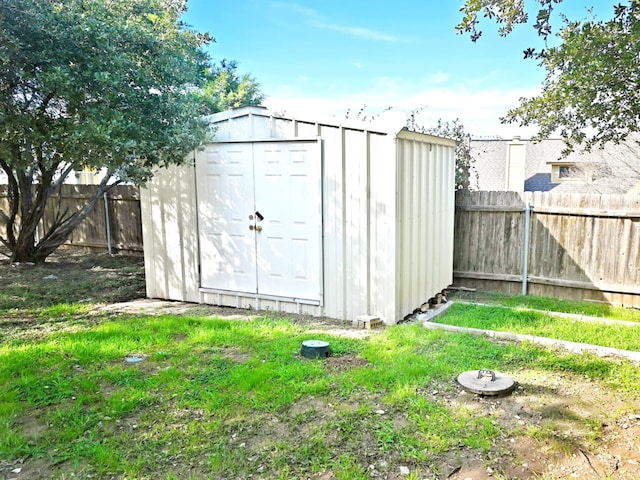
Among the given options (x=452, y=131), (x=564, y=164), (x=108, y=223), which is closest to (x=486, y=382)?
(x=452, y=131)

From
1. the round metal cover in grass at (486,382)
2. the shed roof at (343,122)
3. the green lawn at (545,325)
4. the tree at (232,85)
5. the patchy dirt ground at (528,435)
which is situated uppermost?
the tree at (232,85)

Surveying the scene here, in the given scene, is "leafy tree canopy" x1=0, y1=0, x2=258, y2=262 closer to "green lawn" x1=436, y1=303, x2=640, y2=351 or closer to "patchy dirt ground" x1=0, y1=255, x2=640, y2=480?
"patchy dirt ground" x1=0, y1=255, x2=640, y2=480

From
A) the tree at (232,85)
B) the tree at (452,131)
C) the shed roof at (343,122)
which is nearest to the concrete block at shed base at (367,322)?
the shed roof at (343,122)

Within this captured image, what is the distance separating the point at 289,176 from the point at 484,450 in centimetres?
385

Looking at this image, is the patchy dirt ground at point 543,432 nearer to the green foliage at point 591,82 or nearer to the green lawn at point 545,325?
the green lawn at point 545,325

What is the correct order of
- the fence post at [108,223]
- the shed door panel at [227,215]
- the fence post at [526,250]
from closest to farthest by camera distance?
the shed door panel at [227,215] → the fence post at [526,250] → the fence post at [108,223]

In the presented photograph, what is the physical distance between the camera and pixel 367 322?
5.47m

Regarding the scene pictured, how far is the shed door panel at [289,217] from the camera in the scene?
19.0 ft

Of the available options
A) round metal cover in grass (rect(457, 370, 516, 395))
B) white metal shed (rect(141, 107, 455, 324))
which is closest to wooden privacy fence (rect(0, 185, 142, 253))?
white metal shed (rect(141, 107, 455, 324))

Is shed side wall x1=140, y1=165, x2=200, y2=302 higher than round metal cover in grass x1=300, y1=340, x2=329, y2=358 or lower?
higher

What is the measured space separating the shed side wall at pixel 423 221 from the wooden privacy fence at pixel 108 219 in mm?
6255

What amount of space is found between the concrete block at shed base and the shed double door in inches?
24.9

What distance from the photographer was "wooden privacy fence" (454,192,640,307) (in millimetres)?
6617

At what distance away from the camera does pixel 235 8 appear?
13.0 meters
